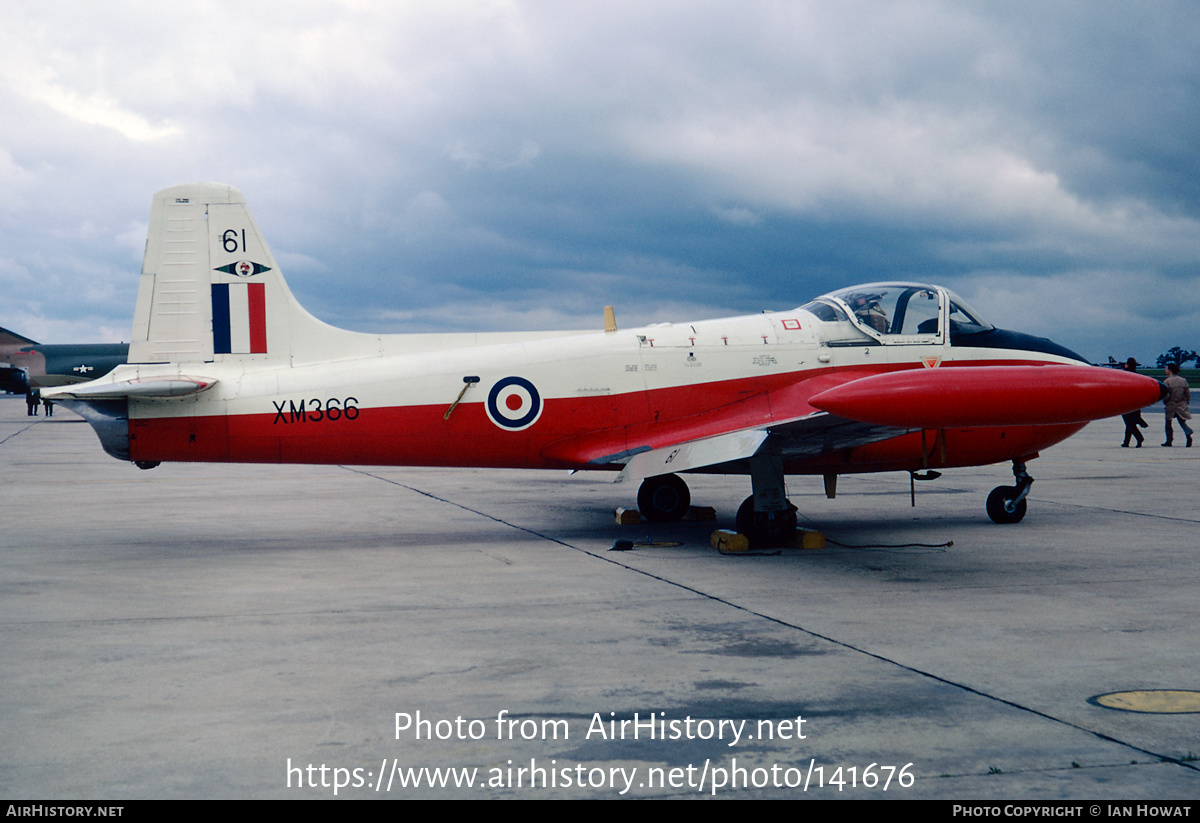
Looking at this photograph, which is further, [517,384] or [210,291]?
[517,384]

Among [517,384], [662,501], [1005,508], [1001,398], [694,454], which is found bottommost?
[1005,508]

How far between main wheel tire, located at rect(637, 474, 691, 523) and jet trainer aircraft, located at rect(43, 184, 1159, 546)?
5.71 ft

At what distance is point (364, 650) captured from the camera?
19.2 feet

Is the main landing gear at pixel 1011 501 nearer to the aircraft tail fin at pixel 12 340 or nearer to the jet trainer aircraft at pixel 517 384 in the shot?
the jet trainer aircraft at pixel 517 384

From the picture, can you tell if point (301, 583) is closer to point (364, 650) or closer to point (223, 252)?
point (364, 650)

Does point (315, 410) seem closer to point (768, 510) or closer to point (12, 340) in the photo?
point (768, 510)

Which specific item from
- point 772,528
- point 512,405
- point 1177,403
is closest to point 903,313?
point 772,528

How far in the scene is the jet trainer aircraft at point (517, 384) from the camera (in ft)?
32.1

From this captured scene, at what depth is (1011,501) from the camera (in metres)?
11.7

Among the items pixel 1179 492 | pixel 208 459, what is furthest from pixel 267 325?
pixel 1179 492

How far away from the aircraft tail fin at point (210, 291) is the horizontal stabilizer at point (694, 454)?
381cm

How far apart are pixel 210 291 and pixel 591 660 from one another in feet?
22.1

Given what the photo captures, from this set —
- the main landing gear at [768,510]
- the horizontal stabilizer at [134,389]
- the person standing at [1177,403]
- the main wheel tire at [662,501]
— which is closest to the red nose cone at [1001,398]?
the main landing gear at [768,510]

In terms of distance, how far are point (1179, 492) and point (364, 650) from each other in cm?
1369
